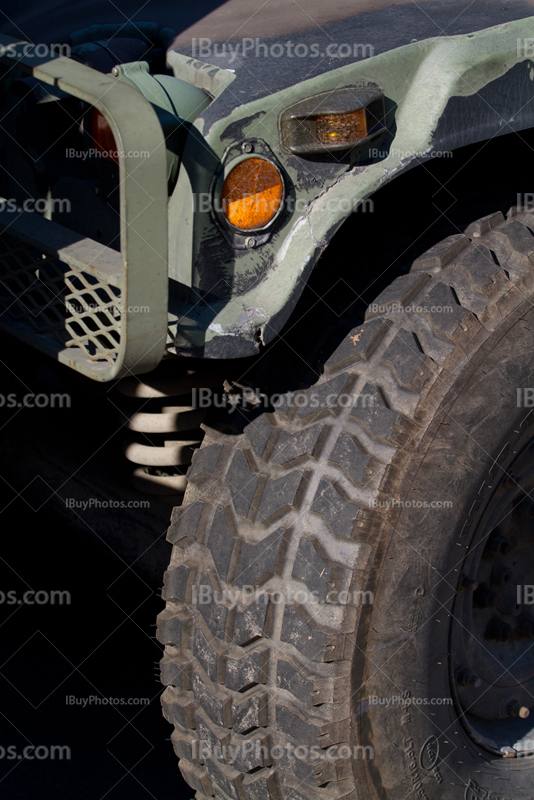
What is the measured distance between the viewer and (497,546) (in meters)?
1.99

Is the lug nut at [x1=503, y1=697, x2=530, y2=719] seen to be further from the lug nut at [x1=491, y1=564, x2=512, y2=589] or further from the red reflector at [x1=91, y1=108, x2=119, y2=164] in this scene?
the red reflector at [x1=91, y1=108, x2=119, y2=164]

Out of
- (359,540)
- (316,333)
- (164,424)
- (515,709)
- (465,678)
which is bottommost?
(515,709)

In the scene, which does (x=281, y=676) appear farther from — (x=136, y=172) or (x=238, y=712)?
(x=136, y=172)

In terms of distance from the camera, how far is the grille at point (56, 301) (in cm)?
145

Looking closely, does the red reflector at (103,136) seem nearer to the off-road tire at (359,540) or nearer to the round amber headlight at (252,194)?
the round amber headlight at (252,194)

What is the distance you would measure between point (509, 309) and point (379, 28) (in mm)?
688

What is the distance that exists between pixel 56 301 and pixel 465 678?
1.28 m

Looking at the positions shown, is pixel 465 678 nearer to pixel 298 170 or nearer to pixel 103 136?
pixel 298 170

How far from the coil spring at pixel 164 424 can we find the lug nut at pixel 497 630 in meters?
0.89

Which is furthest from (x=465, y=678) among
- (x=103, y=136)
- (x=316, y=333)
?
(x=103, y=136)

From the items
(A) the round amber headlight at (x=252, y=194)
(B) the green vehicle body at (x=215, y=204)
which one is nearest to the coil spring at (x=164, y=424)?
(B) the green vehicle body at (x=215, y=204)

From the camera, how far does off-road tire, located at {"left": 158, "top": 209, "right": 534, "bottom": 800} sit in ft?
5.40

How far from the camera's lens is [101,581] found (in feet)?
10.6

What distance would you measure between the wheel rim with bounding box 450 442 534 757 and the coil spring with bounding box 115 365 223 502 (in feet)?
2.50
